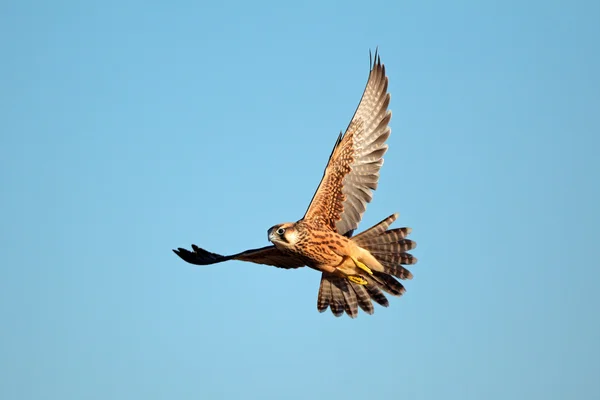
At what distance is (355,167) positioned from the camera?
1558 centimetres

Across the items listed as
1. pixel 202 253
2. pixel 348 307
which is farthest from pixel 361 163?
pixel 202 253

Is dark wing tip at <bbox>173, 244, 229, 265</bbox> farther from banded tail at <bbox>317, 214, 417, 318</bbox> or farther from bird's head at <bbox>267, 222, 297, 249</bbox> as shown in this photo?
bird's head at <bbox>267, 222, 297, 249</bbox>

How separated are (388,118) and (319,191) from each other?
1.72 metres

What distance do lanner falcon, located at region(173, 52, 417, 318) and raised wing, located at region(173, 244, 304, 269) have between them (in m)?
0.05

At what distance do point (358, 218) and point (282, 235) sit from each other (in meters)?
1.69

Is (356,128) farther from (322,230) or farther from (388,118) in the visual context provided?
(322,230)

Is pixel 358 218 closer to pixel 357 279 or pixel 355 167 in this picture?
pixel 355 167

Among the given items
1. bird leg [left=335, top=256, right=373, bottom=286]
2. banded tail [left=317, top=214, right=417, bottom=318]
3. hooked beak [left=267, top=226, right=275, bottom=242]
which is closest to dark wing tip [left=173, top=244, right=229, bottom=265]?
banded tail [left=317, top=214, right=417, bottom=318]

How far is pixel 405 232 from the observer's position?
1562cm

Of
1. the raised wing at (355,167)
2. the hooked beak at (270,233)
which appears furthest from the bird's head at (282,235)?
the raised wing at (355,167)

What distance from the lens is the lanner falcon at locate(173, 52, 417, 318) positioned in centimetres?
1528

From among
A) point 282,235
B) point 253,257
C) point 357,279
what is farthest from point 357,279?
point 282,235

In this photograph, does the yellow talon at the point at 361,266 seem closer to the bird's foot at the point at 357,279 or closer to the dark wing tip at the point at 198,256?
the bird's foot at the point at 357,279

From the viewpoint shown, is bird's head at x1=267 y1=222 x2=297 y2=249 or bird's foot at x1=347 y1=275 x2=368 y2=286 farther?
bird's foot at x1=347 y1=275 x2=368 y2=286
